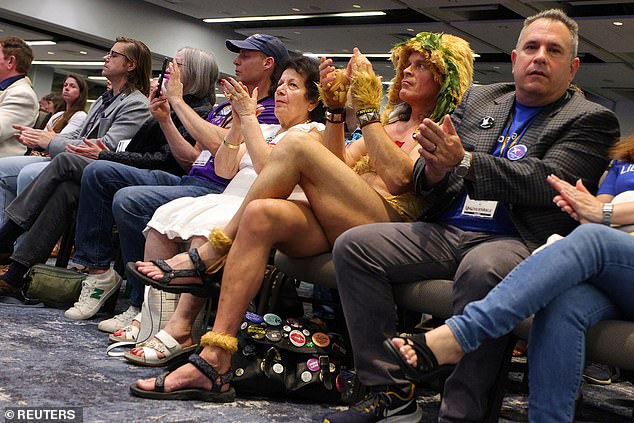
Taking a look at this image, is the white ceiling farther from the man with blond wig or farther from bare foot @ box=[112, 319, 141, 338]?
bare foot @ box=[112, 319, 141, 338]

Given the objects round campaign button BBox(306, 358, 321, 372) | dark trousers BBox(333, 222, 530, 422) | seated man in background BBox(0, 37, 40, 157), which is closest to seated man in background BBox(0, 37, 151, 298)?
seated man in background BBox(0, 37, 40, 157)

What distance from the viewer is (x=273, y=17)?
13.0m

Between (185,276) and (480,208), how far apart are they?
97 centimetres

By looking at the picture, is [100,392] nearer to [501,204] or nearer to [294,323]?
Result: [294,323]

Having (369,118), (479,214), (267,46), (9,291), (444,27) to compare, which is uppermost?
(444,27)

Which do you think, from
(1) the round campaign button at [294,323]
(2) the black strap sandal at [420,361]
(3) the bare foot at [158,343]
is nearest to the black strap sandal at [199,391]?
(1) the round campaign button at [294,323]

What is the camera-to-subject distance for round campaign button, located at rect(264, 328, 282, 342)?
2.47 m

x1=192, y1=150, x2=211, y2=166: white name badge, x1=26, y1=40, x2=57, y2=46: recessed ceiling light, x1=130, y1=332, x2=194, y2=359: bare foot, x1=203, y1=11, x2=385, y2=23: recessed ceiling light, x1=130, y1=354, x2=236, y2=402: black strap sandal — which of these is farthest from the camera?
x1=26, y1=40, x2=57, y2=46: recessed ceiling light

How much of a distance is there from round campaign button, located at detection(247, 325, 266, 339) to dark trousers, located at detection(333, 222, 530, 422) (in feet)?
1.18

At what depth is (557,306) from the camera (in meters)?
1.81

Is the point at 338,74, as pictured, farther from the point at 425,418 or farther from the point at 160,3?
the point at 160,3

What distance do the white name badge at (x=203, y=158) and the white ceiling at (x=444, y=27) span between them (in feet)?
26.0

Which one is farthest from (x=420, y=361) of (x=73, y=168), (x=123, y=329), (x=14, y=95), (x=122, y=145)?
(x=14, y=95)

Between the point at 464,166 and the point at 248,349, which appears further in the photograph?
the point at 248,349
